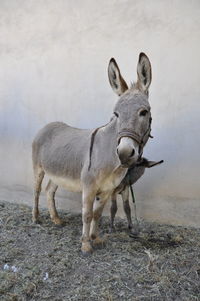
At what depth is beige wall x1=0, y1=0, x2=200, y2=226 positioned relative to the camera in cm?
339

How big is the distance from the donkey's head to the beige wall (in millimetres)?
1299

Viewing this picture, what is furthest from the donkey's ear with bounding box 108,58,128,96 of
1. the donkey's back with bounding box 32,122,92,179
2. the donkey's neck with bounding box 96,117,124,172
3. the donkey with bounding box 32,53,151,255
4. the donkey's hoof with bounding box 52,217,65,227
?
the donkey's hoof with bounding box 52,217,65,227

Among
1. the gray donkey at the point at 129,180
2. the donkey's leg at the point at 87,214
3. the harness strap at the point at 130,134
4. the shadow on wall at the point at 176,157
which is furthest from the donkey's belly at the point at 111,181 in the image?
the shadow on wall at the point at 176,157

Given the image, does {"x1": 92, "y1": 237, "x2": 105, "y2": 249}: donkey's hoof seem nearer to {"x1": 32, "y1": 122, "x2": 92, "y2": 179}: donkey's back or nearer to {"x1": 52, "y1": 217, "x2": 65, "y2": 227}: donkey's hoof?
{"x1": 32, "y1": 122, "x2": 92, "y2": 179}: donkey's back

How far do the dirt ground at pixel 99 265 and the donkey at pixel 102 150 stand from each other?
0.78ft

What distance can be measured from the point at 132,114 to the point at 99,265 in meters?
1.17

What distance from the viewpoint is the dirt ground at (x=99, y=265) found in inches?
73.1

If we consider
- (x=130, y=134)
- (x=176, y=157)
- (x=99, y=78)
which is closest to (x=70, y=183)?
(x=130, y=134)

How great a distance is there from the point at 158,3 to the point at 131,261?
9.94ft

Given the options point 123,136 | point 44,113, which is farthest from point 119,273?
point 44,113

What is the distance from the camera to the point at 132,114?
2049 millimetres

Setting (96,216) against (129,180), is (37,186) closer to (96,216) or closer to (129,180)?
(96,216)

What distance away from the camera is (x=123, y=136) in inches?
78.1

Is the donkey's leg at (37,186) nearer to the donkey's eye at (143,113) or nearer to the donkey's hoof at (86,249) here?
the donkey's hoof at (86,249)
